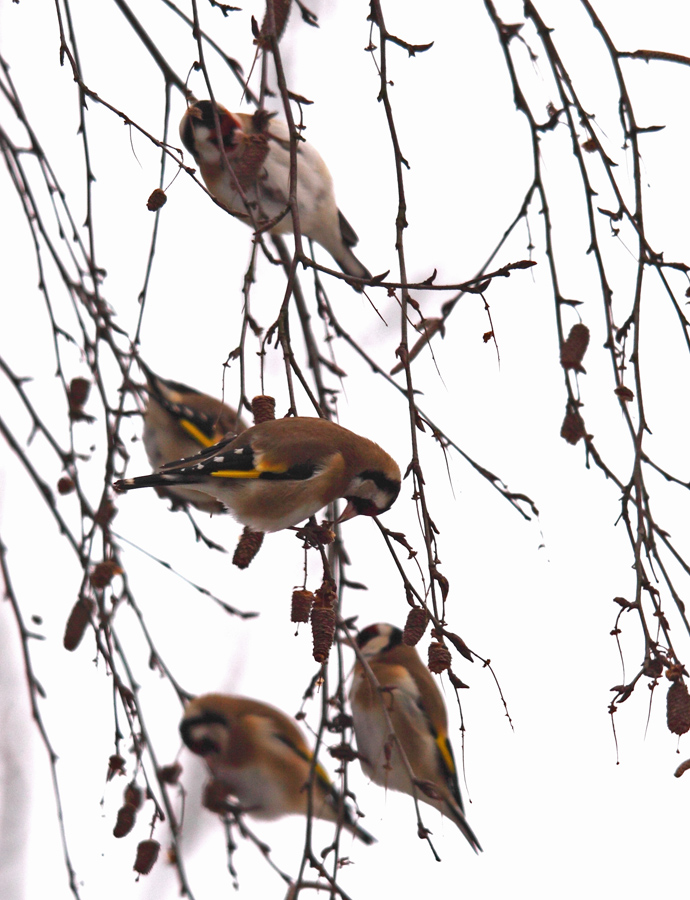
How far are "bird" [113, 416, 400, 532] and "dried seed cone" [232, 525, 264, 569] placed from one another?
0.18 m

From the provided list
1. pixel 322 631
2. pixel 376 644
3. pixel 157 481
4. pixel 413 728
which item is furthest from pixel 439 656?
pixel 376 644

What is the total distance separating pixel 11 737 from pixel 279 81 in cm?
412

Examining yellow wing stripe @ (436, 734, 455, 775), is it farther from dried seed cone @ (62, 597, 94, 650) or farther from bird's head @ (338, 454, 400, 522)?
dried seed cone @ (62, 597, 94, 650)

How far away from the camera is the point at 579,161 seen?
1.71 meters

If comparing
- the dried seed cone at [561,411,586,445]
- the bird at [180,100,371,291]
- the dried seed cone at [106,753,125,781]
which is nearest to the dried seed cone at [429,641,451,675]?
the dried seed cone at [561,411,586,445]

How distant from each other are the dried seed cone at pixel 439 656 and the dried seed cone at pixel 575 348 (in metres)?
0.54

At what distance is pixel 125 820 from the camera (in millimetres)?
2010

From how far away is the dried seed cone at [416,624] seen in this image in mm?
1385

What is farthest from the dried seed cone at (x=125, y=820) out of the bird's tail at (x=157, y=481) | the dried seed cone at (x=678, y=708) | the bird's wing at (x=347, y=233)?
the bird's wing at (x=347, y=233)

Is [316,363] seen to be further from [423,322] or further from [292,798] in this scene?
[292,798]

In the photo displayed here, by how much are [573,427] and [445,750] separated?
2.20 m

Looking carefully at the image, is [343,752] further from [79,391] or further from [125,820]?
[79,391]

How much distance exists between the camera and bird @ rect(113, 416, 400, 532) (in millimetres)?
2074

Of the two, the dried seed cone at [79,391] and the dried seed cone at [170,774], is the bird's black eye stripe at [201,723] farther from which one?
the dried seed cone at [79,391]
